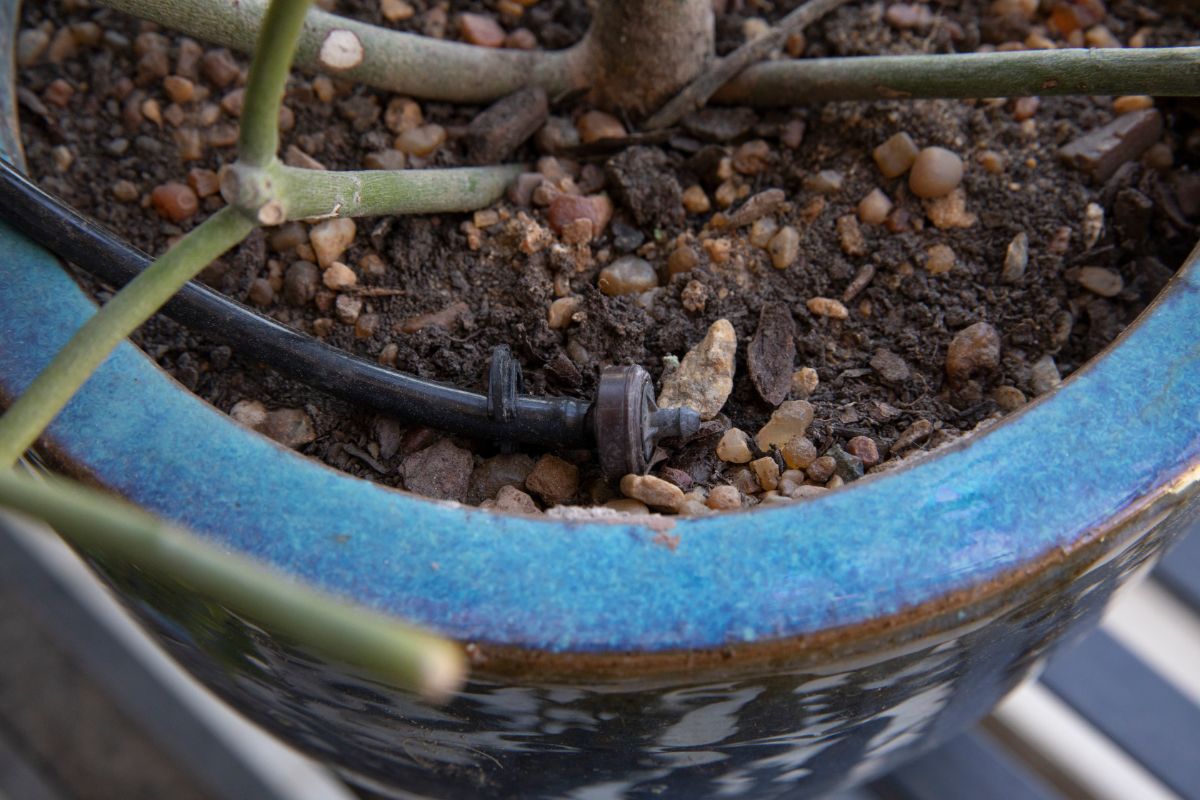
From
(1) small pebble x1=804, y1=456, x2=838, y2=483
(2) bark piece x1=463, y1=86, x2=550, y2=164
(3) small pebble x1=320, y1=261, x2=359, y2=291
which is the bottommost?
(1) small pebble x1=804, y1=456, x2=838, y2=483

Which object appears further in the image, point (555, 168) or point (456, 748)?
point (555, 168)

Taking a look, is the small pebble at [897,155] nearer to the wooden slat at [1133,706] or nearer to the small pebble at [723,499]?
the small pebble at [723,499]

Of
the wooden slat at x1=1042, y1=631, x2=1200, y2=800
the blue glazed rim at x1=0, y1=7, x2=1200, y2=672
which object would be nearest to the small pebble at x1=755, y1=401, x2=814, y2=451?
the blue glazed rim at x1=0, y1=7, x2=1200, y2=672

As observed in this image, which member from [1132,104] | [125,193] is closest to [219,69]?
[125,193]

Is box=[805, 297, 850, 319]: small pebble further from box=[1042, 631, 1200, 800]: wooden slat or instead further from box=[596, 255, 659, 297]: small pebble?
box=[1042, 631, 1200, 800]: wooden slat

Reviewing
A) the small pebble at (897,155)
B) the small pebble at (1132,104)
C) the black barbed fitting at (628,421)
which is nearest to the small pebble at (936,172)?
the small pebble at (897,155)

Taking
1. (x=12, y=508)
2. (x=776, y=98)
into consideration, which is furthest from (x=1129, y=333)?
(x=12, y=508)

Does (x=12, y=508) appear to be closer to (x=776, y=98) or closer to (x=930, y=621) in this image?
(x=930, y=621)
